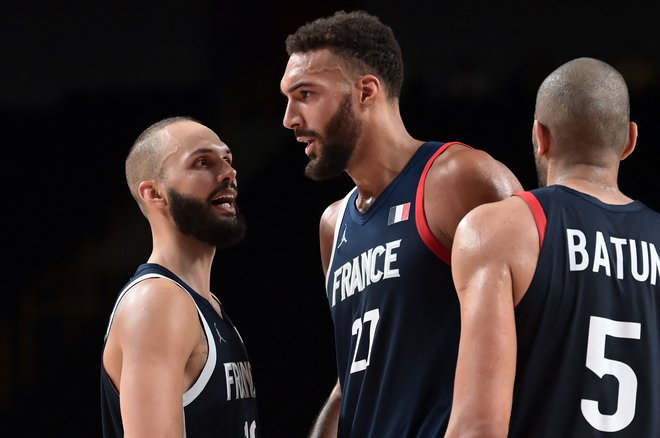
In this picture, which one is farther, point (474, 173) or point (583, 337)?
point (474, 173)

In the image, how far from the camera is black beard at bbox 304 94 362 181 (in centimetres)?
199

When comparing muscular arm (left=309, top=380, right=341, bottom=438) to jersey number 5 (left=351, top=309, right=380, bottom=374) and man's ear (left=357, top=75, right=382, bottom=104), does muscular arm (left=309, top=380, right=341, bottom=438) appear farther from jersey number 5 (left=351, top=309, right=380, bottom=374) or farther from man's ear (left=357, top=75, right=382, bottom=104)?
man's ear (left=357, top=75, right=382, bottom=104)

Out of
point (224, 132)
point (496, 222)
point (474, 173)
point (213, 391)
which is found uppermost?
point (224, 132)

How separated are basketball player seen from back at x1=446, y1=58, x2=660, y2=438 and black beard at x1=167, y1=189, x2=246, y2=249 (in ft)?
2.84

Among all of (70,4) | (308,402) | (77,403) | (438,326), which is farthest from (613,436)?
(70,4)

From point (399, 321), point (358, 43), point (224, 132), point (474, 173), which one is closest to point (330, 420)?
point (399, 321)

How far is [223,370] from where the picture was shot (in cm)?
194

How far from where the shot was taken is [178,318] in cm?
184

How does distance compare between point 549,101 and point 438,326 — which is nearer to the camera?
point 549,101

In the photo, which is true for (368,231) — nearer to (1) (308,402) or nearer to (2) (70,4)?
(1) (308,402)

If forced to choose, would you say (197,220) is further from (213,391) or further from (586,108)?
(586,108)

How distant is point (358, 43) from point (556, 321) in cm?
91

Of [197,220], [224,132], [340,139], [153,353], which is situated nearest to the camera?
[153,353]

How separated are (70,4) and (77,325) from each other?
1.85 m
